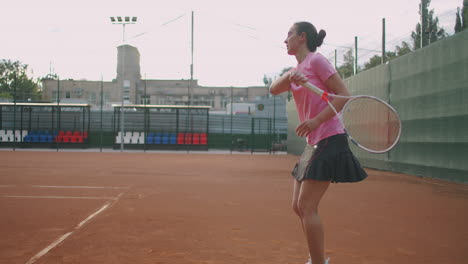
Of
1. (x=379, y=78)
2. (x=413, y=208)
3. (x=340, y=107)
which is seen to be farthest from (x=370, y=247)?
(x=379, y=78)

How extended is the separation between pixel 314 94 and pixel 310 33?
424 millimetres

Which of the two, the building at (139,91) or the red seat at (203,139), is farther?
the building at (139,91)

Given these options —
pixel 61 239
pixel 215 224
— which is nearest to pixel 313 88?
pixel 215 224

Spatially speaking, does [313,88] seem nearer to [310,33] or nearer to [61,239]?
[310,33]

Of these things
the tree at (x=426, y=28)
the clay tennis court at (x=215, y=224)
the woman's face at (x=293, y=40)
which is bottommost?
the clay tennis court at (x=215, y=224)

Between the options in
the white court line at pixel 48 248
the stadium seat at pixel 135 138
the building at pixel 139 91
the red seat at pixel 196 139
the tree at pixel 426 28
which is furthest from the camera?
the building at pixel 139 91

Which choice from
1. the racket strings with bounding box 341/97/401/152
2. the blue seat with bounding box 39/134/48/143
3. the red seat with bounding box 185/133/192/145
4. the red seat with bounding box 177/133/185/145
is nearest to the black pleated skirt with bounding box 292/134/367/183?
the racket strings with bounding box 341/97/401/152

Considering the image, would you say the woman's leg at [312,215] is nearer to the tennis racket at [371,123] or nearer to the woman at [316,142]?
the woman at [316,142]

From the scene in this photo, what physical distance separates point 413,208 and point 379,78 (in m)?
7.82

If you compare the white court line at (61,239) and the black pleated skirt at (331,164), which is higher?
the black pleated skirt at (331,164)

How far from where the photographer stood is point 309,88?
9.02ft

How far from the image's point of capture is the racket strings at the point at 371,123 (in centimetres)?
312

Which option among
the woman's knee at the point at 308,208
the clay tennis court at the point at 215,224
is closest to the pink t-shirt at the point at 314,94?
the woman's knee at the point at 308,208

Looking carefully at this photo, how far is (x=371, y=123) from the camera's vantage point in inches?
130
